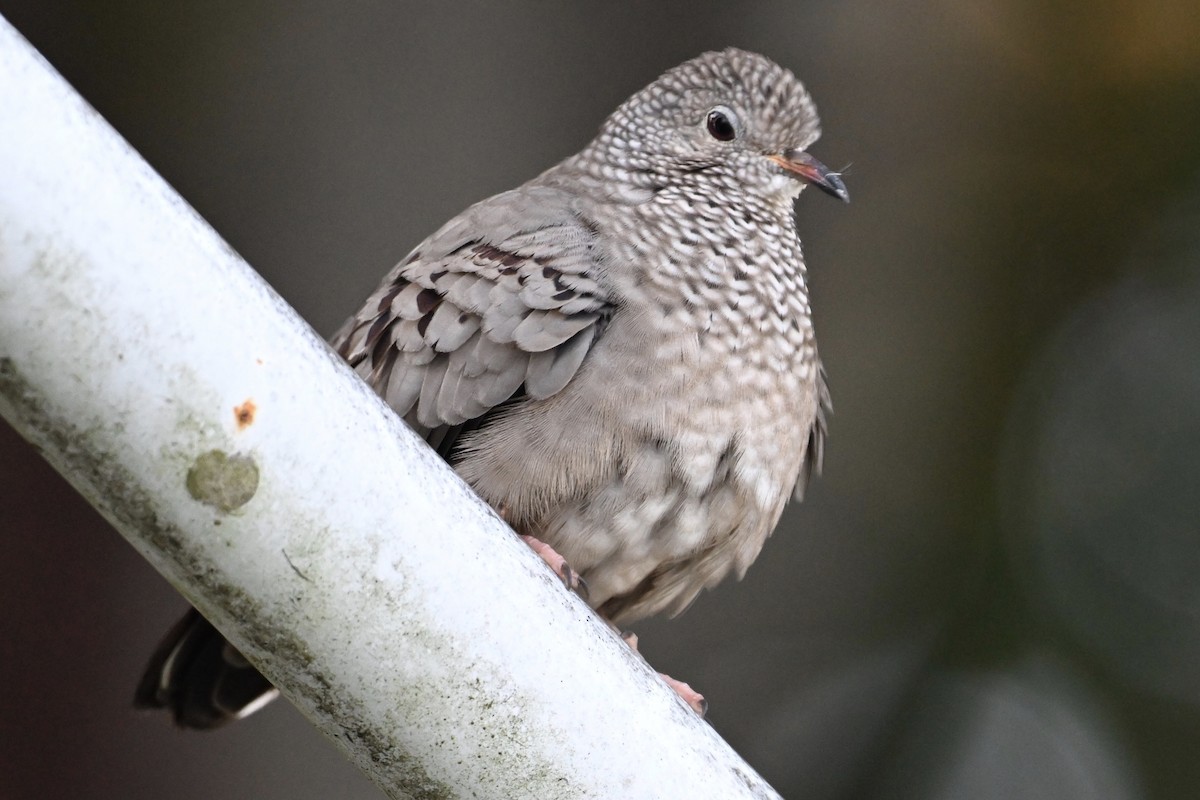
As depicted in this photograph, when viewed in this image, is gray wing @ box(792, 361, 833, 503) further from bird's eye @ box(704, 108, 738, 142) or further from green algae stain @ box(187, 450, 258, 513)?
green algae stain @ box(187, 450, 258, 513)

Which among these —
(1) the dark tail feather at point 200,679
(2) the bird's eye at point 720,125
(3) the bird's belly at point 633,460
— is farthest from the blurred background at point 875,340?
(3) the bird's belly at point 633,460

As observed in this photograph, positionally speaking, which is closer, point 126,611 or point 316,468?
point 316,468

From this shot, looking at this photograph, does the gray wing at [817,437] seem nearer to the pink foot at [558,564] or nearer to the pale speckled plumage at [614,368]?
the pale speckled plumage at [614,368]

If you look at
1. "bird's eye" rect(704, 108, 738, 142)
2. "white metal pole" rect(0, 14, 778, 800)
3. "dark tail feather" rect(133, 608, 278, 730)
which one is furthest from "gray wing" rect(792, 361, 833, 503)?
"white metal pole" rect(0, 14, 778, 800)

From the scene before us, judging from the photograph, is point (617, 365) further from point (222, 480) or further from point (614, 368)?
point (222, 480)

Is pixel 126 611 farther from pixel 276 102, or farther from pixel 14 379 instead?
pixel 14 379

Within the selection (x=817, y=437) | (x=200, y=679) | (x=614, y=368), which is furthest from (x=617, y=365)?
(x=200, y=679)

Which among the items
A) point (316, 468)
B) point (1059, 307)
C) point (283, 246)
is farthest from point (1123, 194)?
point (316, 468)
